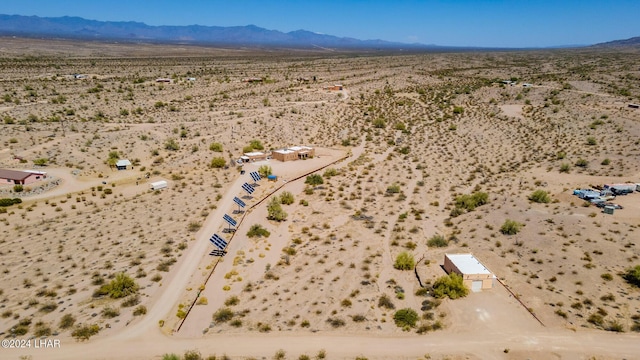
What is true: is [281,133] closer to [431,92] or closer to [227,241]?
[227,241]

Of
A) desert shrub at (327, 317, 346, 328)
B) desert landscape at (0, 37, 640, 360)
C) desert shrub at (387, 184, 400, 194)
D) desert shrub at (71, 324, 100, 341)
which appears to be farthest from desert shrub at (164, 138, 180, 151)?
desert shrub at (327, 317, 346, 328)

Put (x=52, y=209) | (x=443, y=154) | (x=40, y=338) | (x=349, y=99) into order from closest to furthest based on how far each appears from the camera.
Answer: (x=40, y=338) → (x=52, y=209) → (x=443, y=154) → (x=349, y=99)

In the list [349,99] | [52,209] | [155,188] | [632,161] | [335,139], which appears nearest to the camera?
[52,209]

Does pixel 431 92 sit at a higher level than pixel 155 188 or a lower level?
higher

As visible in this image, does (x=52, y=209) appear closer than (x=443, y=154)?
Yes

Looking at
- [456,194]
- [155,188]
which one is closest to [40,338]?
[155,188]

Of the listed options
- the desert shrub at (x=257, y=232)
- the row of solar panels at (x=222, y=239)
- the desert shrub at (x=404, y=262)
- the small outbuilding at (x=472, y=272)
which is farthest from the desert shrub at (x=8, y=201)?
the small outbuilding at (x=472, y=272)

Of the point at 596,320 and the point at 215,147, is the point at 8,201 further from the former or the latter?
the point at 596,320
